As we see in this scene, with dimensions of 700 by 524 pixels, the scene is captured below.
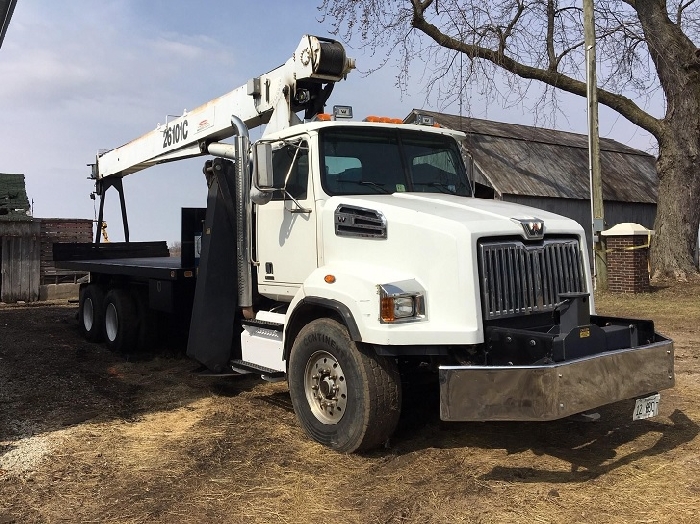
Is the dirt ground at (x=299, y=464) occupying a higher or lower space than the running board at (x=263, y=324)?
lower

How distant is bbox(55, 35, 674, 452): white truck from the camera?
457 centimetres

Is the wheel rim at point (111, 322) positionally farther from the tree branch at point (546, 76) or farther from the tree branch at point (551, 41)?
the tree branch at point (551, 41)

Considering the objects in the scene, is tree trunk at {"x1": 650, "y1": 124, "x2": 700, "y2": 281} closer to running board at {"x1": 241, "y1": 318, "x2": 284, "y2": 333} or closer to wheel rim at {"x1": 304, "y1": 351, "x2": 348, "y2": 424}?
running board at {"x1": 241, "y1": 318, "x2": 284, "y2": 333}

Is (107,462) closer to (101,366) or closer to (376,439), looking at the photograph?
(376,439)

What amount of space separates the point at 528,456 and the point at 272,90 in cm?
468

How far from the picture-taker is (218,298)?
6965 millimetres

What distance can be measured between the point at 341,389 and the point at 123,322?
217 inches

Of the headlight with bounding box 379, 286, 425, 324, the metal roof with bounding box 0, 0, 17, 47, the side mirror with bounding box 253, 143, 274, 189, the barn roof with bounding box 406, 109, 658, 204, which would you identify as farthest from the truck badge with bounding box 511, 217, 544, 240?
the barn roof with bounding box 406, 109, 658, 204

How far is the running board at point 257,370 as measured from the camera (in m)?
6.29

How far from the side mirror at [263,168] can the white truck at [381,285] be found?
0.01m

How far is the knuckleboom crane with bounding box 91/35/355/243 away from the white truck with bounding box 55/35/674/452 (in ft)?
0.08

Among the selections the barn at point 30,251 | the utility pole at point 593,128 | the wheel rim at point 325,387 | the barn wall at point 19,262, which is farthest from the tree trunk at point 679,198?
the barn wall at point 19,262

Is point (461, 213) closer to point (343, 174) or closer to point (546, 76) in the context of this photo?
point (343, 174)

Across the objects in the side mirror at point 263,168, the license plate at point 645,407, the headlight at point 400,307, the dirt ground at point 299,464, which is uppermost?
the side mirror at point 263,168
